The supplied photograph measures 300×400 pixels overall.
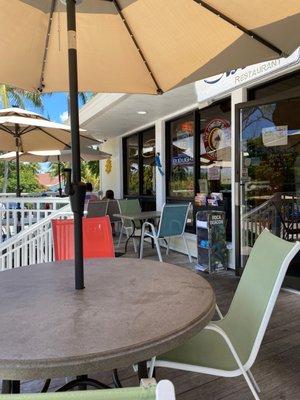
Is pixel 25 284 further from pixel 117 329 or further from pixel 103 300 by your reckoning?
pixel 117 329

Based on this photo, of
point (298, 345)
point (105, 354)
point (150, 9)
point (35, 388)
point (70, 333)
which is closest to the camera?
point (105, 354)

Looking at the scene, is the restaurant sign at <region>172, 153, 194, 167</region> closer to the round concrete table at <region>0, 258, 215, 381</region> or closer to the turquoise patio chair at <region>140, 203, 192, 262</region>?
the turquoise patio chair at <region>140, 203, 192, 262</region>

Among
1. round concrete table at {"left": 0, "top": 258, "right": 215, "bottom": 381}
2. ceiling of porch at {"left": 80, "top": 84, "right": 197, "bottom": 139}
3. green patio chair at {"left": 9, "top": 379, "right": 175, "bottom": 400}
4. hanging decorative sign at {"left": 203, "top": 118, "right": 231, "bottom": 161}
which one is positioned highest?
ceiling of porch at {"left": 80, "top": 84, "right": 197, "bottom": 139}

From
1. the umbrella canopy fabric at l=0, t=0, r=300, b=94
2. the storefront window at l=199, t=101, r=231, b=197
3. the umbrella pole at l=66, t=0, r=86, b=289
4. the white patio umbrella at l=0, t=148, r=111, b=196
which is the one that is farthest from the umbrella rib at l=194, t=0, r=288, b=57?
the white patio umbrella at l=0, t=148, r=111, b=196

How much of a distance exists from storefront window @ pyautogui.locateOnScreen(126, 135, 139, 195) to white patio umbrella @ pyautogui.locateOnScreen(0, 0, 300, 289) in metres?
6.03

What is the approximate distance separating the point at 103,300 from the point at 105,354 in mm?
431

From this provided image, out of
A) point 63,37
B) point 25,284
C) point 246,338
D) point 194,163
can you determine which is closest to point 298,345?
point 246,338

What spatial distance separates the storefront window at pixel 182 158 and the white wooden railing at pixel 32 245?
3.07 m

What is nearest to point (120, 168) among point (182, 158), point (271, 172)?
point (182, 158)

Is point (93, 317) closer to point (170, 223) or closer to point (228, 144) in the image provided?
point (170, 223)

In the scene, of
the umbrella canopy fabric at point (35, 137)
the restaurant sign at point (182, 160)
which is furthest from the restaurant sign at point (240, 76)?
the umbrella canopy fabric at point (35, 137)

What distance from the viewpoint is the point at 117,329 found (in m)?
1.07

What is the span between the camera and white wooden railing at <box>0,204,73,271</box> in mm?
3434

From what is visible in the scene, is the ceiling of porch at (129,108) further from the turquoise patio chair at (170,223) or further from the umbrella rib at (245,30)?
the umbrella rib at (245,30)
